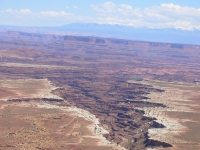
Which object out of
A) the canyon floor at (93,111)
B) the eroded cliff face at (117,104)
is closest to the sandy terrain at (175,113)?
the canyon floor at (93,111)

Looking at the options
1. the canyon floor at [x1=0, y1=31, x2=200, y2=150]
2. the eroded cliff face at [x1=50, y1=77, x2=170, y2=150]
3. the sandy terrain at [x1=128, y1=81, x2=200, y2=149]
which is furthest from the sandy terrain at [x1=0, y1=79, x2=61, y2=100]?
the sandy terrain at [x1=128, y1=81, x2=200, y2=149]

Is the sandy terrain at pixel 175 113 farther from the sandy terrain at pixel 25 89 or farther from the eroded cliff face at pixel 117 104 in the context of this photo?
the sandy terrain at pixel 25 89

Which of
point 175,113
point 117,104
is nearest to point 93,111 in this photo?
point 117,104

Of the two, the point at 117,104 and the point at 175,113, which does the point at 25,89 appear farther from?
the point at 175,113

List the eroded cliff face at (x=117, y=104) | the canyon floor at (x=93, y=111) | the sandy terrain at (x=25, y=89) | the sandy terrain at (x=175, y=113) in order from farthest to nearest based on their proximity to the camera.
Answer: the sandy terrain at (x=25, y=89)
the eroded cliff face at (x=117, y=104)
the sandy terrain at (x=175, y=113)
the canyon floor at (x=93, y=111)

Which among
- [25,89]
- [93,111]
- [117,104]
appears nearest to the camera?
[93,111]

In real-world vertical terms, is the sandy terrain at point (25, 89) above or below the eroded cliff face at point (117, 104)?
above

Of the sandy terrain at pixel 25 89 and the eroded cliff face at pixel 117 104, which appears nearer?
the eroded cliff face at pixel 117 104

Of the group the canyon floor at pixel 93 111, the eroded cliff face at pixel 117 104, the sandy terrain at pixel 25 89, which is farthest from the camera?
the sandy terrain at pixel 25 89

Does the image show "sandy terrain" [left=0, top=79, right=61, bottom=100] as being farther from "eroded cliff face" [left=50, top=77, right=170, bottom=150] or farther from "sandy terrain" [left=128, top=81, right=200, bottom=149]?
"sandy terrain" [left=128, top=81, right=200, bottom=149]

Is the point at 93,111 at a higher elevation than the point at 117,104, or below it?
below

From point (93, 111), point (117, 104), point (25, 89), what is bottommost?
point (93, 111)
